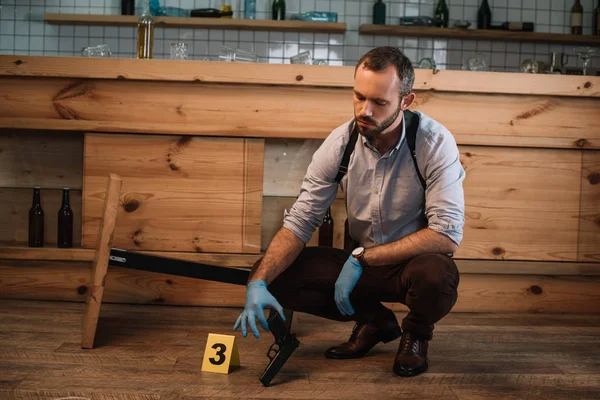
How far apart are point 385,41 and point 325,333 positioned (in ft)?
7.75

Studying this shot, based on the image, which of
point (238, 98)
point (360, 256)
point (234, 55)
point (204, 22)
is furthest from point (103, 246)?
point (204, 22)

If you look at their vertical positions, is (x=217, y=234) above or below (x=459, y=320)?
above

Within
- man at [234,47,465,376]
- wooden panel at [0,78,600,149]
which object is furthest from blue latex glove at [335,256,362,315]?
wooden panel at [0,78,600,149]

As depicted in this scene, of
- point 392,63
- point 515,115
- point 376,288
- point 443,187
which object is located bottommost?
point 376,288

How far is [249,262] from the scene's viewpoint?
2.79 metres

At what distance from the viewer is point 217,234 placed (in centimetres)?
281

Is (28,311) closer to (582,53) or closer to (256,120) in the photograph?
(256,120)

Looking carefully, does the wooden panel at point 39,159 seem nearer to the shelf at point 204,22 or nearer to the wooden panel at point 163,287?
the wooden panel at point 163,287

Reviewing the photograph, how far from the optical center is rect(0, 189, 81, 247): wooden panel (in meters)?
3.01

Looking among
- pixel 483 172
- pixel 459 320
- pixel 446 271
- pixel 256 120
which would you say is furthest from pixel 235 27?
pixel 446 271

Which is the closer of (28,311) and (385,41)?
(28,311)

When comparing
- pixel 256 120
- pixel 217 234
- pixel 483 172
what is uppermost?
pixel 256 120

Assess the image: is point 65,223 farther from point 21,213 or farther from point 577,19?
point 577,19

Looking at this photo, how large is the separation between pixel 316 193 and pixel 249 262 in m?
0.74
